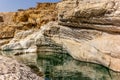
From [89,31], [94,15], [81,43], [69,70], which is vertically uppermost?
[94,15]

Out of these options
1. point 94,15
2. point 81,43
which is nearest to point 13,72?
point 94,15

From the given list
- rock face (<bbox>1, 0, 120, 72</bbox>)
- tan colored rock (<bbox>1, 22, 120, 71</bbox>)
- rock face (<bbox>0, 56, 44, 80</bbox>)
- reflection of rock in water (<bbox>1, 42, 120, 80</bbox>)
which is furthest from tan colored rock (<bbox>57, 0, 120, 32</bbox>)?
rock face (<bbox>0, 56, 44, 80</bbox>)

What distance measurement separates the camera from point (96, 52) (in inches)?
908

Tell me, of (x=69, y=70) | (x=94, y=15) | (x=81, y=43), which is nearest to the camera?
(x=69, y=70)

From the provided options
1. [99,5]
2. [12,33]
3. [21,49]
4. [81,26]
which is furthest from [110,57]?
[12,33]

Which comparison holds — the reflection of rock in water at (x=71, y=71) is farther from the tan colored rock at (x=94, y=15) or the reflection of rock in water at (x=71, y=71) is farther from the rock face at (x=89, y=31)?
the tan colored rock at (x=94, y=15)

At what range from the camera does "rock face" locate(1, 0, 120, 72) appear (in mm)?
20891

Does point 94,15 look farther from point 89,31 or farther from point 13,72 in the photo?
point 13,72

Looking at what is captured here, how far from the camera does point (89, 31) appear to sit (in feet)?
81.9

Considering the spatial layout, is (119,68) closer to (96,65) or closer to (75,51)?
(96,65)

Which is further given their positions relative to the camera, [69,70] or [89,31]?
[89,31]

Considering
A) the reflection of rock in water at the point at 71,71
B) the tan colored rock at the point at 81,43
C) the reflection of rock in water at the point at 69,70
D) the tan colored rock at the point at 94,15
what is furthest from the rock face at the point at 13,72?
the tan colored rock at the point at 94,15

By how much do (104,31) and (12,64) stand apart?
53.3 feet

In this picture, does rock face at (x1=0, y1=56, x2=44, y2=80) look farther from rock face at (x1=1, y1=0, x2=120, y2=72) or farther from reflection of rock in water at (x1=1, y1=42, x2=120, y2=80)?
rock face at (x1=1, y1=0, x2=120, y2=72)
